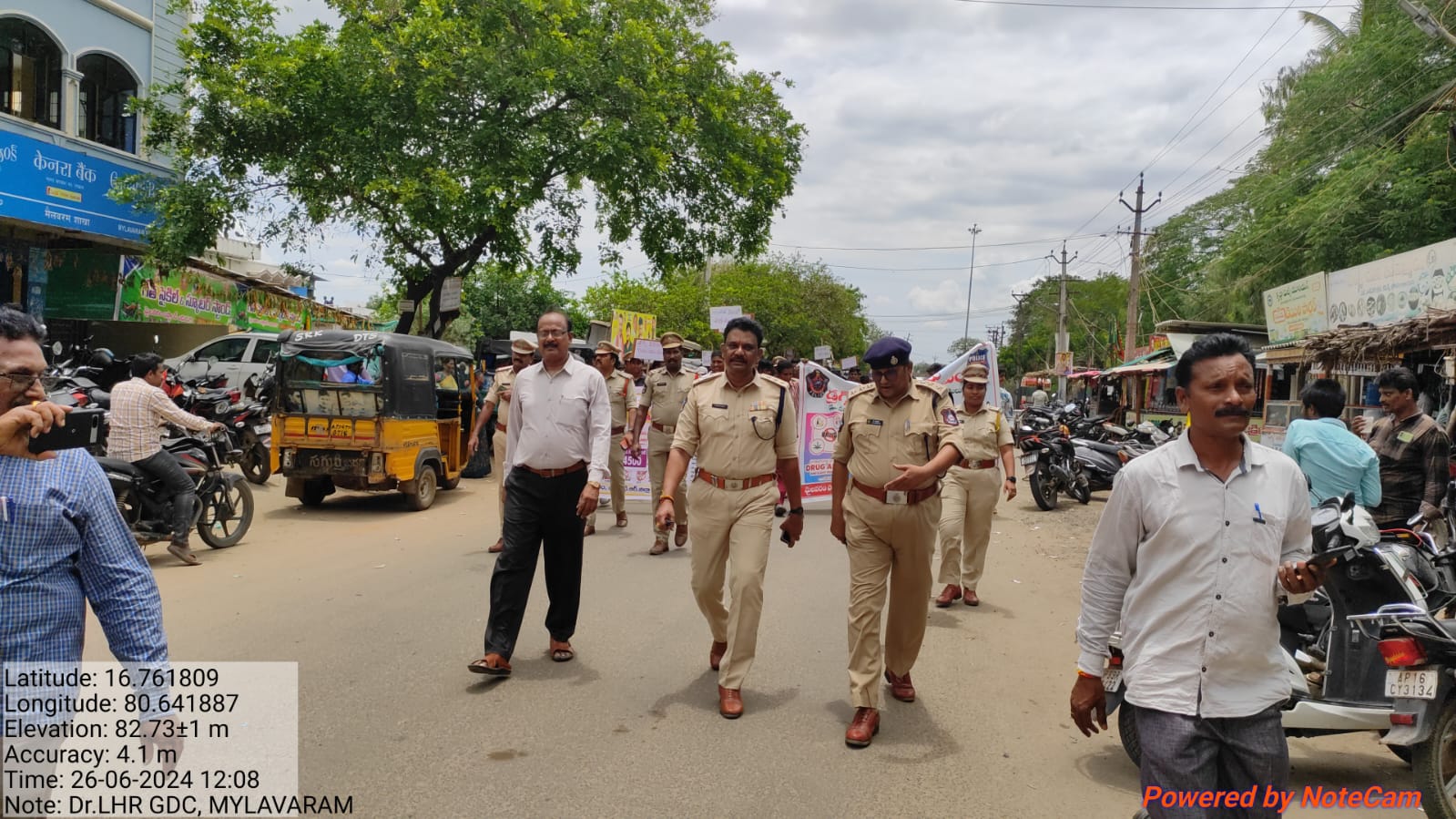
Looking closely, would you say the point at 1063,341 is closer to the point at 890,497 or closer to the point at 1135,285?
the point at 1135,285

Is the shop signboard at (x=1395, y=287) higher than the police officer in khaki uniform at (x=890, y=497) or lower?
higher

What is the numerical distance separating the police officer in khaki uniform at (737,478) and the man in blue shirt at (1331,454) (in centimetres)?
306

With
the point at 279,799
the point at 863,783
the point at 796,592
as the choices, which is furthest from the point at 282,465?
the point at 863,783

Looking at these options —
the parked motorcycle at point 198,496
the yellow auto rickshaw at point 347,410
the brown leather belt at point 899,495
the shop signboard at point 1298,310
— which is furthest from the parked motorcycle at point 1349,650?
the shop signboard at point 1298,310

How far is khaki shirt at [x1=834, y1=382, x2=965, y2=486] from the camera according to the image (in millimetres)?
4652

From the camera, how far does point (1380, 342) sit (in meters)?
11.0

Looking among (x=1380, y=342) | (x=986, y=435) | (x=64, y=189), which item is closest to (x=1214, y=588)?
(x=986, y=435)

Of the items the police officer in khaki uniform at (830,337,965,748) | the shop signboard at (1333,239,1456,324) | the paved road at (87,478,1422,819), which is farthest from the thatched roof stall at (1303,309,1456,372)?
the police officer in khaki uniform at (830,337,965,748)

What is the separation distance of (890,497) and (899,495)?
0.15 feet

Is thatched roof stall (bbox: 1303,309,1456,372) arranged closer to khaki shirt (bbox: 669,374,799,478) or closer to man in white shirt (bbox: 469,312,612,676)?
khaki shirt (bbox: 669,374,799,478)

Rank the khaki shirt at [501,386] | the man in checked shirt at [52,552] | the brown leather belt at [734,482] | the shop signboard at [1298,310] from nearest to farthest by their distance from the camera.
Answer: the man in checked shirt at [52,552]
the brown leather belt at [734,482]
the khaki shirt at [501,386]
the shop signboard at [1298,310]

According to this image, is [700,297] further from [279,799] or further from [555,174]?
[279,799]

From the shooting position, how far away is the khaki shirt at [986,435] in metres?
7.29

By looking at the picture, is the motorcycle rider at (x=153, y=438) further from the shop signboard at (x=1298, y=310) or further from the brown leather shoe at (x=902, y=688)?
the shop signboard at (x=1298, y=310)
